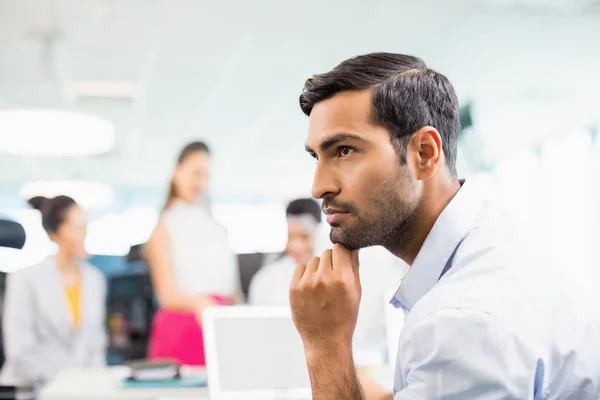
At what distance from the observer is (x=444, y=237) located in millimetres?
953

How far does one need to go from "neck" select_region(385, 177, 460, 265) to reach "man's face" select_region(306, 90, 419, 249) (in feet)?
0.03

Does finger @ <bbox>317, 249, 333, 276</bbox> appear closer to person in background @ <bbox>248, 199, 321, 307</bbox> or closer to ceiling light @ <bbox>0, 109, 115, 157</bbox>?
person in background @ <bbox>248, 199, 321, 307</bbox>

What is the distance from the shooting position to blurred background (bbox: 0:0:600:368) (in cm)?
415

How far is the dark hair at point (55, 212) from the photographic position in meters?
3.51

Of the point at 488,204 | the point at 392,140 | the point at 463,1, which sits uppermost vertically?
the point at 463,1

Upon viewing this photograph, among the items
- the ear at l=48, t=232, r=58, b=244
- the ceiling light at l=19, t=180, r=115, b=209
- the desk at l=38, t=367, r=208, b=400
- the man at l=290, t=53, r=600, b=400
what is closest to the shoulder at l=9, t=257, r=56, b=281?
the ear at l=48, t=232, r=58, b=244

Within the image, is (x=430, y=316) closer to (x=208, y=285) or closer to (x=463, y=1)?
(x=208, y=285)

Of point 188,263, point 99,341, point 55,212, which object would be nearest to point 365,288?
point 188,263

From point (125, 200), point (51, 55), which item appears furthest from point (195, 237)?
point (125, 200)

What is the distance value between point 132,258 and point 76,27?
1.62m

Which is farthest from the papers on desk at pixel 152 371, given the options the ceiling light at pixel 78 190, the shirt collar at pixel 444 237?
the ceiling light at pixel 78 190

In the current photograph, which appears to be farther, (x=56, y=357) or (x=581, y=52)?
(x=581, y=52)

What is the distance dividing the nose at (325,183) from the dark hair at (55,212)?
9.13 feet

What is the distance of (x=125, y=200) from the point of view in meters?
11.8
